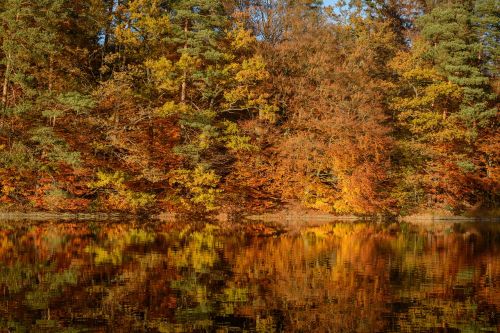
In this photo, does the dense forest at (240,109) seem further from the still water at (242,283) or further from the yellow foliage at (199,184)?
the still water at (242,283)

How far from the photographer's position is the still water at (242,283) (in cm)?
1126

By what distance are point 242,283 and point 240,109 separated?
81.8 feet

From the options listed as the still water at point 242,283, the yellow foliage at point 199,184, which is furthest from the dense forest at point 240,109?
the still water at point 242,283

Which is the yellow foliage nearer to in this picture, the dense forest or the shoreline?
the dense forest

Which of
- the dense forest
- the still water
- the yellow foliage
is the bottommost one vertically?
the still water

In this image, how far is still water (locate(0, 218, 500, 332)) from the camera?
11.3 m

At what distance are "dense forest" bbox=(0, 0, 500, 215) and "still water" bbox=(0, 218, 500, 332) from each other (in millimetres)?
9001

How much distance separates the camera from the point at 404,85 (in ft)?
144

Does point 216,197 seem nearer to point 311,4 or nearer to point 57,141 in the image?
point 57,141

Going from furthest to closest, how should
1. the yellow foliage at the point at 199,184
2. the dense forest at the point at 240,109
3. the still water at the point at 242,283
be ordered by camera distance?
the yellow foliage at the point at 199,184, the dense forest at the point at 240,109, the still water at the point at 242,283

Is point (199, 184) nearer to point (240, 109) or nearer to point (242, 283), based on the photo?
point (240, 109)

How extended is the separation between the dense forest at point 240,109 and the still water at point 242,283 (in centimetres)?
900

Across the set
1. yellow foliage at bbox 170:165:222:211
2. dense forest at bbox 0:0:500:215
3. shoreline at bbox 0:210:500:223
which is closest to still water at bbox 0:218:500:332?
shoreline at bbox 0:210:500:223

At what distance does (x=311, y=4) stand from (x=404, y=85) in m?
10.3
